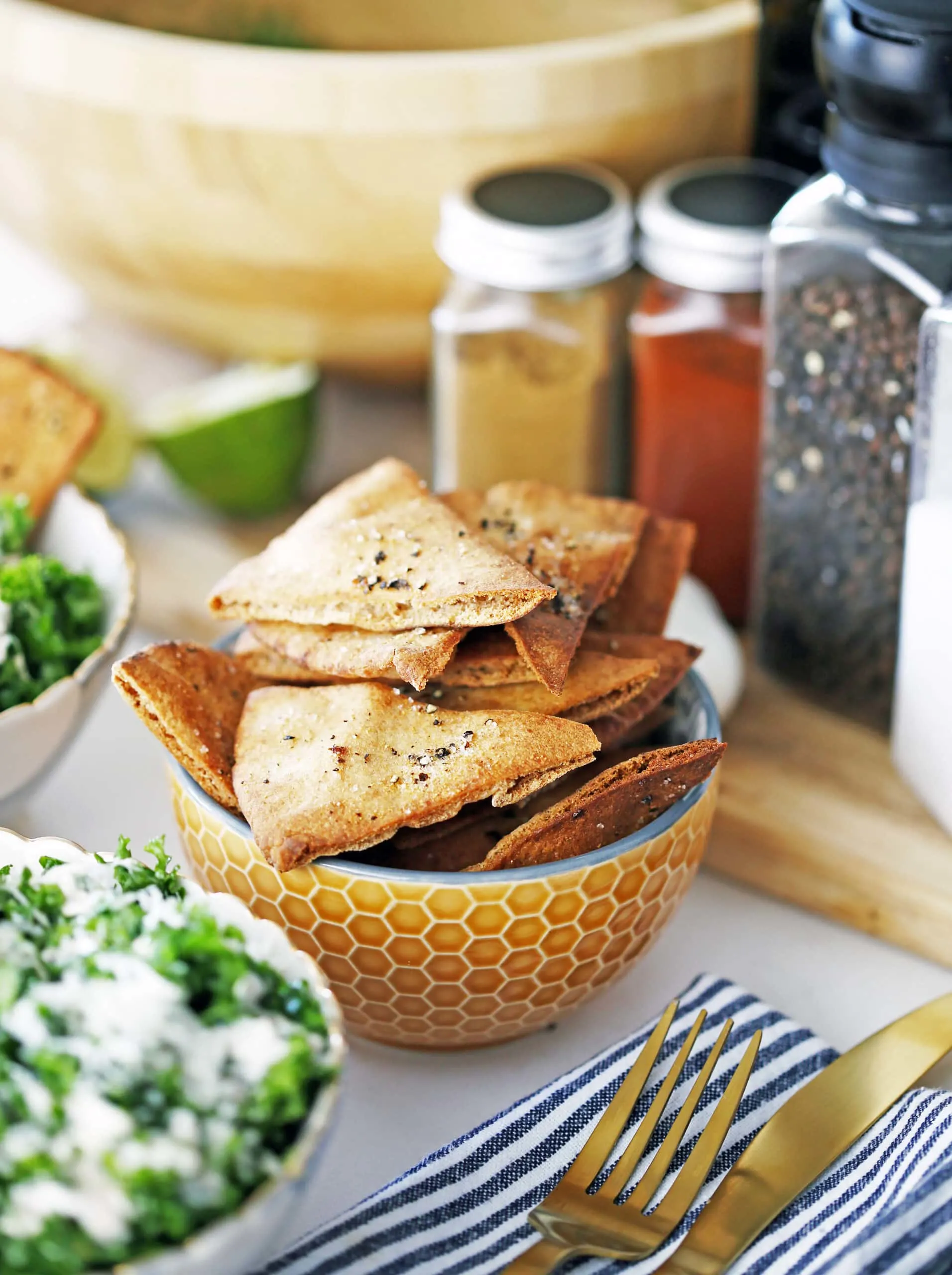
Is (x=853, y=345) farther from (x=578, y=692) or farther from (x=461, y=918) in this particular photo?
(x=461, y=918)

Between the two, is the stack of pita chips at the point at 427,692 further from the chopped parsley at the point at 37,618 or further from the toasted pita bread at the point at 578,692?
the chopped parsley at the point at 37,618

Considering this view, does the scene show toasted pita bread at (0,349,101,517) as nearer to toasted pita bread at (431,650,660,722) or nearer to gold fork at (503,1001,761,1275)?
toasted pita bread at (431,650,660,722)

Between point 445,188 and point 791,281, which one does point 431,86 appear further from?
point 791,281

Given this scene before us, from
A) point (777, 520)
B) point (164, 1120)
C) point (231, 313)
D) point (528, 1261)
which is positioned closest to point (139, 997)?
point (164, 1120)

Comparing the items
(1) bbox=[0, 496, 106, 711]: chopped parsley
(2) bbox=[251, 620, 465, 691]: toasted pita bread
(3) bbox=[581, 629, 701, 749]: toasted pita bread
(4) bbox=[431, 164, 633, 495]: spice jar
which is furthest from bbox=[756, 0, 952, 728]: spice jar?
(1) bbox=[0, 496, 106, 711]: chopped parsley

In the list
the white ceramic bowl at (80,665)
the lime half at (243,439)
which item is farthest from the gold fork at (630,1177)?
the lime half at (243,439)
